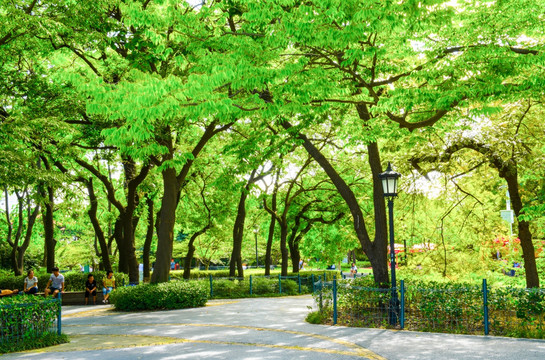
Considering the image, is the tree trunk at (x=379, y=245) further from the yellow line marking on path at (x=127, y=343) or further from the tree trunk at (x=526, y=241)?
the yellow line marking on path at (x=127, y=343)

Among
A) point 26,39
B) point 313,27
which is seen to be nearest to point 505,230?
point 313,27

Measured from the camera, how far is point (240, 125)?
→ 26.1m

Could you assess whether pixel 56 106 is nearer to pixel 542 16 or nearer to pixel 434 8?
pixel 434 8

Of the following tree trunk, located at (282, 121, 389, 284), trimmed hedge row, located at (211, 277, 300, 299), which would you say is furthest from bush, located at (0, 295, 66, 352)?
trimmed hedge row, located at (211, 277, 300, 299)

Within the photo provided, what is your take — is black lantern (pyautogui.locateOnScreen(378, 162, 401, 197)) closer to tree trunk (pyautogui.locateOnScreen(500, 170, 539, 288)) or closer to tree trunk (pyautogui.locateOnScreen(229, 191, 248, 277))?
tree trunk (pyautogui.locateOnScreen(500, 170, 539, 288))

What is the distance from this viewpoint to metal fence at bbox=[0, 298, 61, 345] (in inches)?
436

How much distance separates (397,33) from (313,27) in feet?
10.4

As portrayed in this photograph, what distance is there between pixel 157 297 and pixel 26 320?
809cm

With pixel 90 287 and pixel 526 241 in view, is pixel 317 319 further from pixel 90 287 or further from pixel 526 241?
pixel 90 287

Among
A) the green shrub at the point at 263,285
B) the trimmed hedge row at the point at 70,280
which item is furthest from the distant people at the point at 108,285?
the green shrub at the point at 263,285

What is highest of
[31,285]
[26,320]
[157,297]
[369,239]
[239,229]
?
[239,229]

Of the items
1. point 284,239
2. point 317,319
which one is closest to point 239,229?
point 284,239

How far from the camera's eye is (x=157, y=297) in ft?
63.4

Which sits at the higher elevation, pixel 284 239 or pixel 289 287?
pixel 284 239
